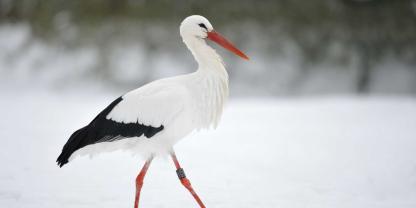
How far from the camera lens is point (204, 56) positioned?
12.2 ft

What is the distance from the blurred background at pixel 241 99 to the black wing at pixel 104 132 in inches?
21.2

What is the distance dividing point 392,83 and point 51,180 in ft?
40.9

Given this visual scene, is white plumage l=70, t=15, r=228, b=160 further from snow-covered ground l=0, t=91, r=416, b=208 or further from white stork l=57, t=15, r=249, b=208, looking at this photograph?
snow-covered ground l=0, t=91, r=416, b=208

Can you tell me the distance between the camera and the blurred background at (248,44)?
1486 centimetres

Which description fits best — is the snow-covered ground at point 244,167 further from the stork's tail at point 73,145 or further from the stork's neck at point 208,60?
the stork's neck at point 208,60

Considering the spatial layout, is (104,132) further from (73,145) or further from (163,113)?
(163,113)

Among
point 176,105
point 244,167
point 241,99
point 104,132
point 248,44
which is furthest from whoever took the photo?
point 248,44

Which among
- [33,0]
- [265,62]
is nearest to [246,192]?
[265,62]

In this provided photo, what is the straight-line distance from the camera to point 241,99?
13.6 metres

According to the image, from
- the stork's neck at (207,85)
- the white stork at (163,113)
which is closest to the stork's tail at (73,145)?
the white stork at (163,113)

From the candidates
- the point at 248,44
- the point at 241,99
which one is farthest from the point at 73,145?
the point at 248,44

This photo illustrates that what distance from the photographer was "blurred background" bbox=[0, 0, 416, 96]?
14.9 meters

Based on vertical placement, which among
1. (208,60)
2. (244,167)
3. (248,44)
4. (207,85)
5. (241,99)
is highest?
(248,44)

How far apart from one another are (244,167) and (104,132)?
7.20 feet
